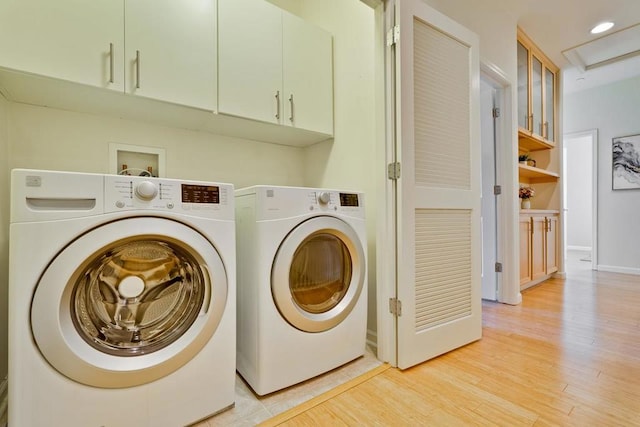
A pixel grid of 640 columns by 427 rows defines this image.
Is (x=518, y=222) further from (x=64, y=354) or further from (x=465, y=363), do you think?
(x=64, y=354)

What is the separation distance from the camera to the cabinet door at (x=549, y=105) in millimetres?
3354

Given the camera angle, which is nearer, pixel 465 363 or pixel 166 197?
pixel 166 197

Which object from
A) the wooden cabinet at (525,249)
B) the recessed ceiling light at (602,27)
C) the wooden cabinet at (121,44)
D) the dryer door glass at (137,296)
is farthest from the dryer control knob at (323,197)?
the recessed ceiling light at (602,27)

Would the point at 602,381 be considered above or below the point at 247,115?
below

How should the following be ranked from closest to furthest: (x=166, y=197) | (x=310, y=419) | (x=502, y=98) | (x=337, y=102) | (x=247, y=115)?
(x=166, y=197) < (x=310, y=419) < (x=247, y=115) < (x=337, y=102) < (x=502, y=98)

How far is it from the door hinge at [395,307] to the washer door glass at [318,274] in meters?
0.18

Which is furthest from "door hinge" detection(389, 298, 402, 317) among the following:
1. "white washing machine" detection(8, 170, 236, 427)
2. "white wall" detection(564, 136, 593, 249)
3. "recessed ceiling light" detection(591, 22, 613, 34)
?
"white wall" detection(564, 136, 593, 249)

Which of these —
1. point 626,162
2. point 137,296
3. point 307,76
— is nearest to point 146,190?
point 137,296

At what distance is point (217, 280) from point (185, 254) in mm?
151

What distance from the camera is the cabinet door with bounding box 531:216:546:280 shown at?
3.00 m

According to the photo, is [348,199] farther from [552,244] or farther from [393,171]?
[552,244]

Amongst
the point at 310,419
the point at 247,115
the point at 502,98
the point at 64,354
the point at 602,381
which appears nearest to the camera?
the point at 64,354

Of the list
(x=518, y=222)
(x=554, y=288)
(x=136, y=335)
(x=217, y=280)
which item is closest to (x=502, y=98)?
(x=518, y=222)

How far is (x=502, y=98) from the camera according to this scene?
2.55 meters
